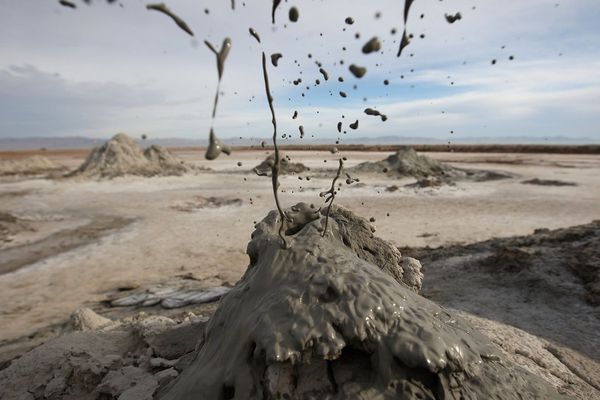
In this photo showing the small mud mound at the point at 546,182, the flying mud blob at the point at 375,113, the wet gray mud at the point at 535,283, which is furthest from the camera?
the small mud mound at the point at 546,182

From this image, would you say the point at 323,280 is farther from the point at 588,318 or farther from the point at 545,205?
the point at 545,205

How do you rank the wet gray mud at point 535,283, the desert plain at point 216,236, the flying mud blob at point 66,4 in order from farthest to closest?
the desert plain at point 216,236
the wet gray mud at point 535,283
the flying mud blob at point 66,4

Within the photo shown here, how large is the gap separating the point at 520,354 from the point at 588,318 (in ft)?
6.07

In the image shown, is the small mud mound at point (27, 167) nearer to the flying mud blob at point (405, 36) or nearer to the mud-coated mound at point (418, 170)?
the mud-coated mound at point (418, 170)

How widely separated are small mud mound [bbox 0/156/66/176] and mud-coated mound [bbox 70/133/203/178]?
481 centimetres

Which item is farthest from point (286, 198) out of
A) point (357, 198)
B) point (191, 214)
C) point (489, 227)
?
point (489, 227)

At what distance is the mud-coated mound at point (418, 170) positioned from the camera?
1986 cm

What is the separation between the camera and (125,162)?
22.1 metres

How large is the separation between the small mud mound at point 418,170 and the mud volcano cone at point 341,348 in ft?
57.6

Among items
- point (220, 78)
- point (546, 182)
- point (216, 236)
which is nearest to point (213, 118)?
point (220, 78)

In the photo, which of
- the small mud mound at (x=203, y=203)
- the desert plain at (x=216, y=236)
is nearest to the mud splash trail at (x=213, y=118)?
the desert plain at (x=216, y=236)

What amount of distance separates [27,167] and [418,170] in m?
23.8

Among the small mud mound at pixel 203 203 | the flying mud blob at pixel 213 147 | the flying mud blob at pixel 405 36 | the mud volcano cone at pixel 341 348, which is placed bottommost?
the small mud mound at pixel 203 203

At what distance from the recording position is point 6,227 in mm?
11336
